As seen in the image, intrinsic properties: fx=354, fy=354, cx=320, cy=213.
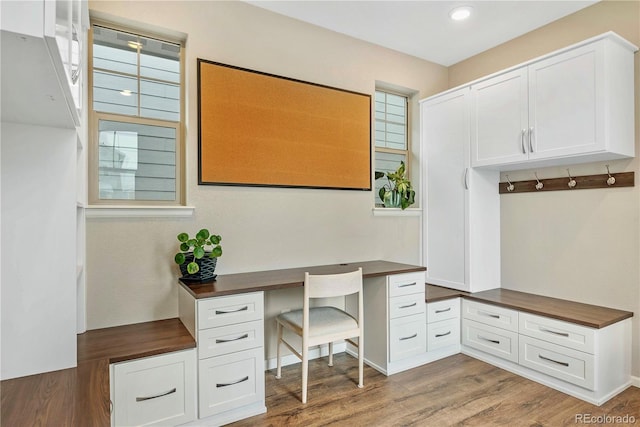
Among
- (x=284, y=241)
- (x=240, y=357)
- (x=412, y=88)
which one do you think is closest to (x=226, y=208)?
(x=284, y=241)

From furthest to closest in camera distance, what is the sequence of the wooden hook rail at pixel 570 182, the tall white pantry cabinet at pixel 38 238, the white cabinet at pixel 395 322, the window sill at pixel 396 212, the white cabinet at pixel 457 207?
the window sill at pixel 396 212
the white cabinet at pixel 457 207
the white cabinet at pixel 395 322
the wooden hook rail at pixel 570 182
the tall white pantry cabinet at pixel 38 238

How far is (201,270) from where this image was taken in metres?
2.35

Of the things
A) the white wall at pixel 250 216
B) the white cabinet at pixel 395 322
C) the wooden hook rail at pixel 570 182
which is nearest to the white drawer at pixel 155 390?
the white wall at pixel 250 216

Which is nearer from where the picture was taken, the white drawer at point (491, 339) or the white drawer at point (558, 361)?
the white drawer at point (558, 361)

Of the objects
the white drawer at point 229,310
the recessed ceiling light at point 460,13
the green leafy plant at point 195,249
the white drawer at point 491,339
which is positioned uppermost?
the recessed ceiling light at point 460,13

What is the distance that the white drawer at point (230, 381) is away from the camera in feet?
6.72

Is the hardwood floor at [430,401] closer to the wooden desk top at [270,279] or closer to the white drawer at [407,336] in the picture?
the white drawer at [407,336]

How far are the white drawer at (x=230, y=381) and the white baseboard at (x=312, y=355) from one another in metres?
0.62

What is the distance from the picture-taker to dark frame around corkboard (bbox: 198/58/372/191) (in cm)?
264

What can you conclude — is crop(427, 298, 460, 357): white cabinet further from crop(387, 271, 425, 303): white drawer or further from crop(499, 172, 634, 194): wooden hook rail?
crop(499, 172, 634, 194): wooden hook rail

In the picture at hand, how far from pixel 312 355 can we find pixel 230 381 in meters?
1.09

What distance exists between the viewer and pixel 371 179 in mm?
3402

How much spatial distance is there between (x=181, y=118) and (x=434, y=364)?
9.28 feet

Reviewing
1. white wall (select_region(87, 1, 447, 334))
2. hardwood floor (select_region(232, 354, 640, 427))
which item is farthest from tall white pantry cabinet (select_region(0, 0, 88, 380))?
hardwood floor (select_region(232, 354, 640, 427))
